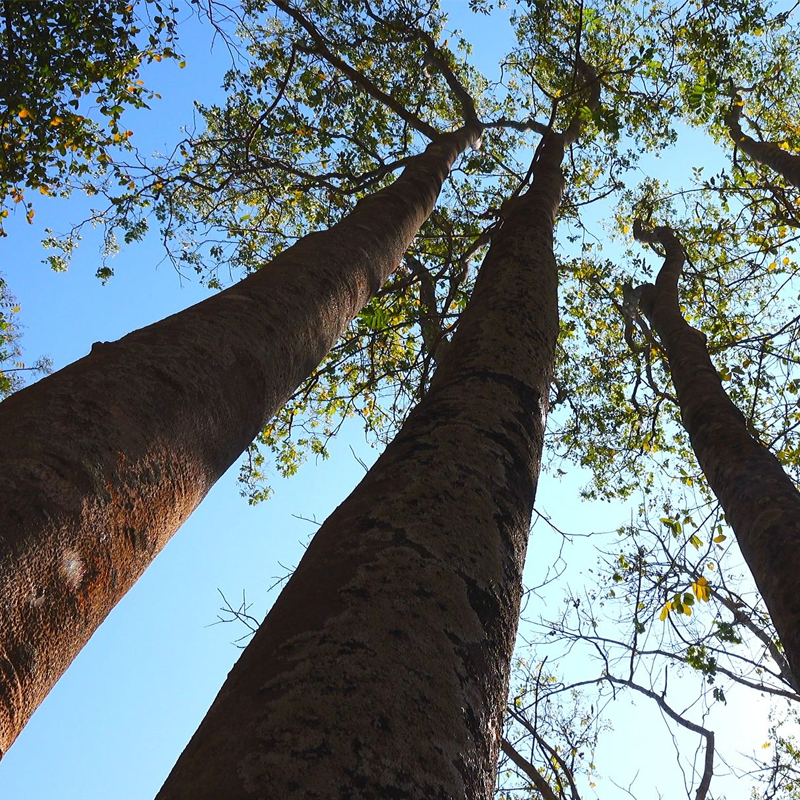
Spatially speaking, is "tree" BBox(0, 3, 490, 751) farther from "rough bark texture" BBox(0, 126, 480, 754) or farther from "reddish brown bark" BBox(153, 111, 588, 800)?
"reddish brown bark" BBox(153, 111, 588, 800)

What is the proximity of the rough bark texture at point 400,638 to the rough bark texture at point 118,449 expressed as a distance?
1.55 ft

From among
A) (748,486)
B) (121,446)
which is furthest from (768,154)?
(121,446)

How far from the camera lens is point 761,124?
420 inches

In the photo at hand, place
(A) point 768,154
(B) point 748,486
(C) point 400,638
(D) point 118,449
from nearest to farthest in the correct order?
(C) point 400,638 < (D) point 118,449 < (B) point 748,486 < (A) point 768,154

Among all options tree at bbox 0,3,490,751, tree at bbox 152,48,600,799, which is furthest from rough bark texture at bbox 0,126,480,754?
tree at bbox 152,48,600,799

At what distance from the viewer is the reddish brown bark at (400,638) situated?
0.80 metres

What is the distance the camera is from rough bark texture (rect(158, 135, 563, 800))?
2.64 ft

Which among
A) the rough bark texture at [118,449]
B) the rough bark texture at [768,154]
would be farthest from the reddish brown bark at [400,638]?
the rough bark texture at [768,154]

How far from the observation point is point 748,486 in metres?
3.30

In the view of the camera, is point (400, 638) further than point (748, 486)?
No

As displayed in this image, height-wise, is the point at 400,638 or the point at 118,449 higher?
the point at 118,449

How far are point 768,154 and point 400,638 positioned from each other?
9155 millimetres

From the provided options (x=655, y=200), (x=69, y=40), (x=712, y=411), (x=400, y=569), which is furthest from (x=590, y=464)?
(x=400, y=569)

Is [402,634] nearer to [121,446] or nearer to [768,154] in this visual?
[121,446]
